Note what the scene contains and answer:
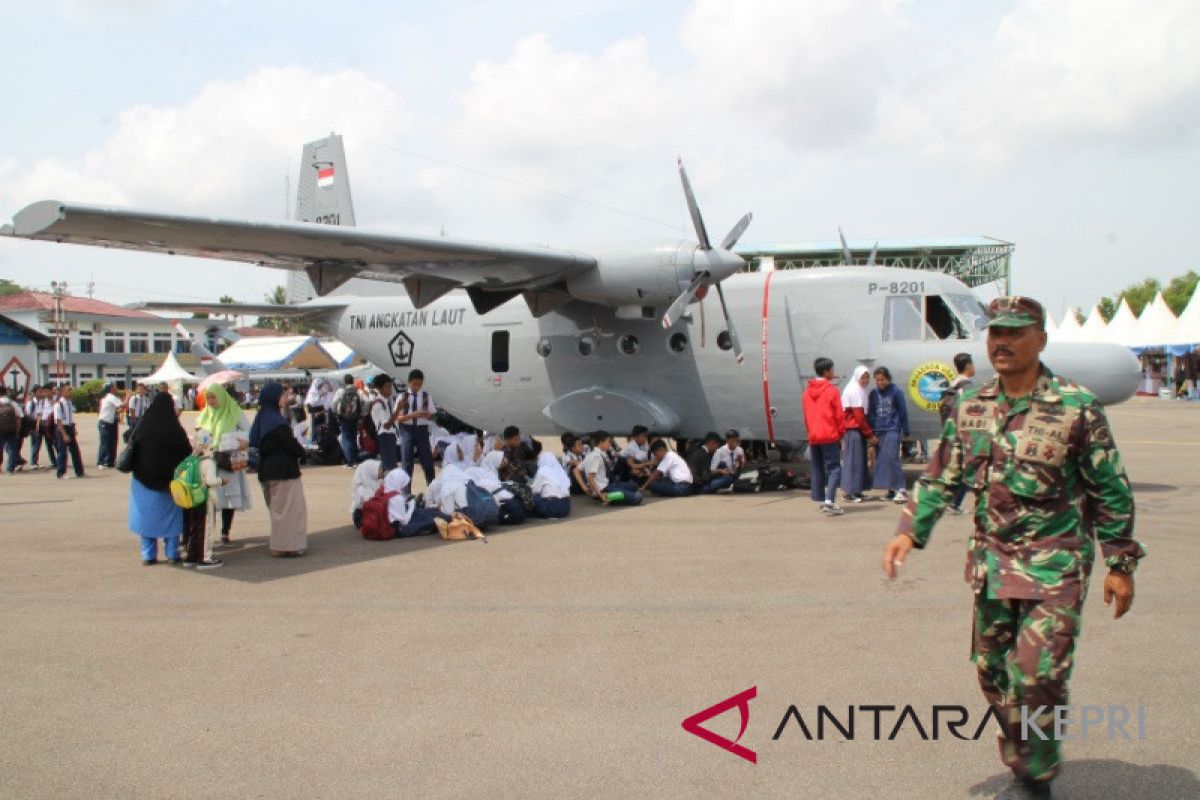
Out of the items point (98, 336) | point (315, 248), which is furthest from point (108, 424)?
point (98, 336)

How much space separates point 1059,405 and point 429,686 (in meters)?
3.52

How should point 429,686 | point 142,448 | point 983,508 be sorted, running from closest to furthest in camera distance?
point 983,508
point 429,686
point 142,448

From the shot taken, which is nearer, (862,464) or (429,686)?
(429,686)

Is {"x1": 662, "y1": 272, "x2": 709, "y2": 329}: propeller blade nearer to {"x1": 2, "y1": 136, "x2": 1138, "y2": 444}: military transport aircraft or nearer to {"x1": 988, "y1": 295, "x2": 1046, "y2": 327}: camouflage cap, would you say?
{"x1": 2, "y1": 136, "x2": 1138, "y2": 444}: military transport aircraft

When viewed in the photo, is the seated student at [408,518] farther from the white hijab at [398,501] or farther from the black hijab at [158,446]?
the black hijab at [158,446]

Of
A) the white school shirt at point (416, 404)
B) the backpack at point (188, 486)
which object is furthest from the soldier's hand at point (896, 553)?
the white school shirt at point (416, 404)

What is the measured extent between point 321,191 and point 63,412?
21.4 ft

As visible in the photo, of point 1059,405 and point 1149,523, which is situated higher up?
point 1059,405

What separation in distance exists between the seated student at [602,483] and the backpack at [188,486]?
5097 millimetres

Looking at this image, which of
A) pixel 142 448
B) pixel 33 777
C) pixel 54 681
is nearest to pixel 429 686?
pixel 33 777

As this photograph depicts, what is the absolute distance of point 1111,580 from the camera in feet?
10.3

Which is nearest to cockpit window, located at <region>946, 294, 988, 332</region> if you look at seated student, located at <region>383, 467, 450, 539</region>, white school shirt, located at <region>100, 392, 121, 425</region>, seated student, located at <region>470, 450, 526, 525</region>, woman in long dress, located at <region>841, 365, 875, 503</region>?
woman in long dress, located at <region>841, 365, 875, 503</region>

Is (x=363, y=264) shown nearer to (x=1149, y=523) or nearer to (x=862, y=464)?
(x=862, y=464)

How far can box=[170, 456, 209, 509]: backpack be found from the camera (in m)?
7.74
